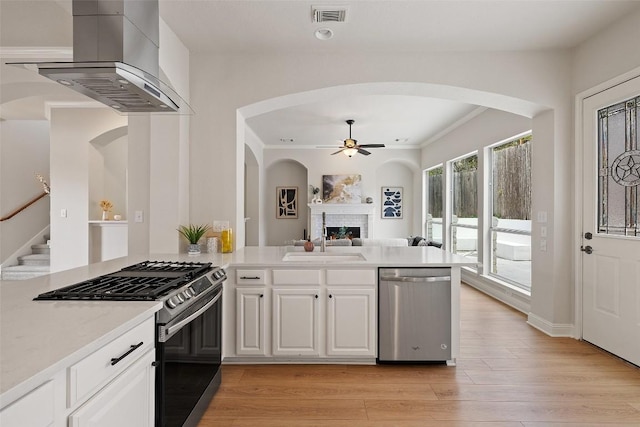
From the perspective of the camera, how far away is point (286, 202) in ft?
31.4

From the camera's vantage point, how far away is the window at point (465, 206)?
20.7 feet

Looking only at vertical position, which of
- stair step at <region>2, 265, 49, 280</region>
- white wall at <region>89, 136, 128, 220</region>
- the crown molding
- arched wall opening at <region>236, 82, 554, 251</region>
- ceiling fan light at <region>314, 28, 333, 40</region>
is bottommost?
stair step at <region>2, 265, 49, 280</region>

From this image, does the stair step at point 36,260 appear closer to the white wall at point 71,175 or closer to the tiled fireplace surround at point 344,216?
the white wall at point 71,175

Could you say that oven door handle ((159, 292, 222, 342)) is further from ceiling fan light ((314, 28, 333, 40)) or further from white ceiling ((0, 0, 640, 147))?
ceiling fan light ((314, 28, 333, 40))

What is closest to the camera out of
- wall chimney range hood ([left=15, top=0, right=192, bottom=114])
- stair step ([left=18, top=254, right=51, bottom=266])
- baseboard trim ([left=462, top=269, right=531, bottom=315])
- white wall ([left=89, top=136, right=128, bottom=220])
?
wall chimney range hood ([left=15, top=0, right=192, bottom=114])

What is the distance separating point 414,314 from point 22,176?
760 centimetres

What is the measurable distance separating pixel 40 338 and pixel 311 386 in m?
1.93

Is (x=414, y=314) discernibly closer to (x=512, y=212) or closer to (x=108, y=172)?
(x=512, y=212)

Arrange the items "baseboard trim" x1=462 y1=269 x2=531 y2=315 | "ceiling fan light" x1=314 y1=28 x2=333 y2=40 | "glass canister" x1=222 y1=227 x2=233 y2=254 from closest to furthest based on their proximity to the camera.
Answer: "ceiling fan light" x1=314 y1=28 x2=333 y2=40 < "glass canister" x1=222 y1=227 x2=233 y2=254 < "baseboard trim" x1=462 y1=269 x2=531 y2=315

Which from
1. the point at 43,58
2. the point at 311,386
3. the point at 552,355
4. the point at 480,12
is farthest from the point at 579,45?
the point at 43,58

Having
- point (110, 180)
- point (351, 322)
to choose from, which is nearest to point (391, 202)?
point (110, 180)

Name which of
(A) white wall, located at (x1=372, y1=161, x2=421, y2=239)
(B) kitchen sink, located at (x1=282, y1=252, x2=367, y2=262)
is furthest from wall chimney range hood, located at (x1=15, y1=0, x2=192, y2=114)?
(A) white wall, located at (x1=372, y1=161, x2=421, y2=239)

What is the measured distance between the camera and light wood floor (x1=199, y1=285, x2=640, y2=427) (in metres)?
2.23

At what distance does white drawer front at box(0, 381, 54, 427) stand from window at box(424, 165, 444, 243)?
7.57 metres
